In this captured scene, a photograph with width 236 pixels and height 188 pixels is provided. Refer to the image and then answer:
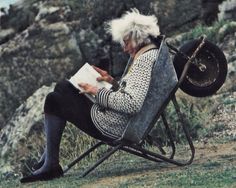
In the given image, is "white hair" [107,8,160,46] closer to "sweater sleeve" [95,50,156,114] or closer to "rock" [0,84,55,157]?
"sweater sleeve" [95,50,156,114]

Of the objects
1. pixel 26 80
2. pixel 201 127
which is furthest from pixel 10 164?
pixel 26 80

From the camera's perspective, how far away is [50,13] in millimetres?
17953

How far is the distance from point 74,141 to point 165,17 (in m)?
6.25

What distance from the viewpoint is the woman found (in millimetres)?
7633

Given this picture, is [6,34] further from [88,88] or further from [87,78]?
[88,88]

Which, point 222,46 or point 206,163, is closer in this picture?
point 206,163

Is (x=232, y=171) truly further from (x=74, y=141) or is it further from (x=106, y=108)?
(x=74, y=141)

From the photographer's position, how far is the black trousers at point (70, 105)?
7984 mm

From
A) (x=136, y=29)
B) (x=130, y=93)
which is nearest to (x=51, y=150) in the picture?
(x=130, y=93)

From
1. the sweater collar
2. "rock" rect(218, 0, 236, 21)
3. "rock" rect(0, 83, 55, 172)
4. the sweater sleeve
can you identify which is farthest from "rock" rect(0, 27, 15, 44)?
the sweater sleeve

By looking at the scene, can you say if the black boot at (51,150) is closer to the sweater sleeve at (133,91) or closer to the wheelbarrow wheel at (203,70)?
the sweater sleeve at (133,91)

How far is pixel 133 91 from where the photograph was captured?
25.0 ft

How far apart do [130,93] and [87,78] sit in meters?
0.50

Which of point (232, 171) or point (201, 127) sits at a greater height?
point (232, 171)
